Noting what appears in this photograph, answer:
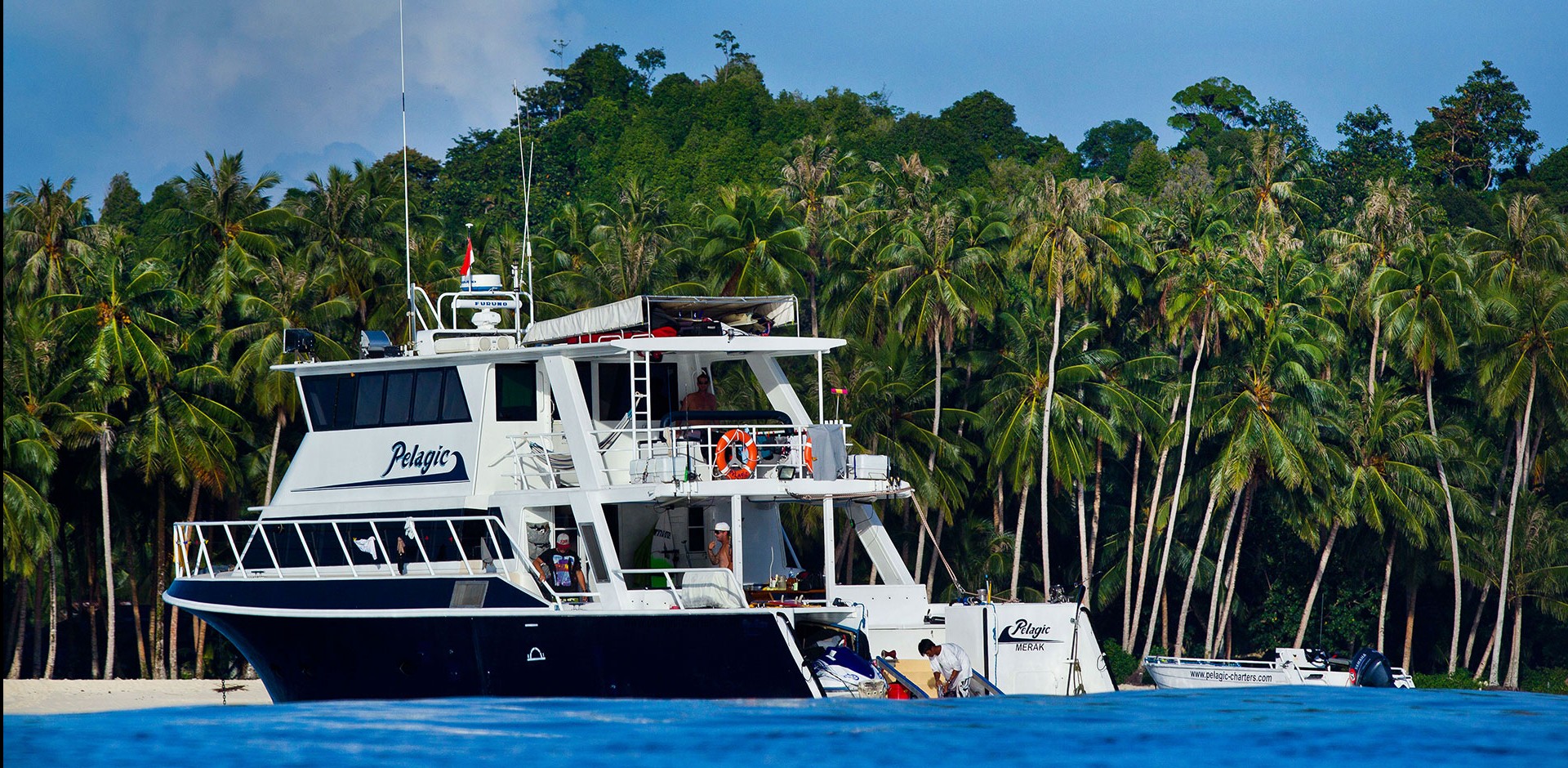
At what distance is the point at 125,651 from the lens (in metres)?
37.3

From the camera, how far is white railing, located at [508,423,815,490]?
1681cm

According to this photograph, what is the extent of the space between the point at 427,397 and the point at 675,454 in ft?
11.9

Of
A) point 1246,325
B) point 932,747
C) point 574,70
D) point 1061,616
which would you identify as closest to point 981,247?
point 1246,325

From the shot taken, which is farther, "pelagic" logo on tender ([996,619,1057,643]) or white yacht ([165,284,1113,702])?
"pelagic" logo on tender ([996,619,1057,643])

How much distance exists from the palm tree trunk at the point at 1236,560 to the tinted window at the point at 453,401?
23383mm

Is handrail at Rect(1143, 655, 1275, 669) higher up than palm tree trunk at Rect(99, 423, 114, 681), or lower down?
lower down

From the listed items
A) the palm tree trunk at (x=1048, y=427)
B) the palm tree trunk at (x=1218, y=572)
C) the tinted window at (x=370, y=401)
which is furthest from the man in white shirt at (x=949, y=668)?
the palm tree trunk at (x=1218, y=572)

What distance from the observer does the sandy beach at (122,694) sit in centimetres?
2797

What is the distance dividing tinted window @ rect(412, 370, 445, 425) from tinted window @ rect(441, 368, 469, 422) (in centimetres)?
8

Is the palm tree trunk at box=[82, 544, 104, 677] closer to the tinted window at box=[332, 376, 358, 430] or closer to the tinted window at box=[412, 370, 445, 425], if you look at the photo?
the tinted window at box=[332, 376, 358, 430]

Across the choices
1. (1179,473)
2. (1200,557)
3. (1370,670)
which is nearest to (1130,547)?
(1200,557)

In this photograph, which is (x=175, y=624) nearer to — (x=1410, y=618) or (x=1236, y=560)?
(x=1236, y=560)

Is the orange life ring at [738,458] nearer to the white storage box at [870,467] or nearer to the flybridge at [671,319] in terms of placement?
the white storage box at [870,467]

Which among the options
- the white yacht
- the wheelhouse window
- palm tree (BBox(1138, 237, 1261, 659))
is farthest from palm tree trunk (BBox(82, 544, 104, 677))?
palm tree (BBox(1138, 237, 1261, 659))
